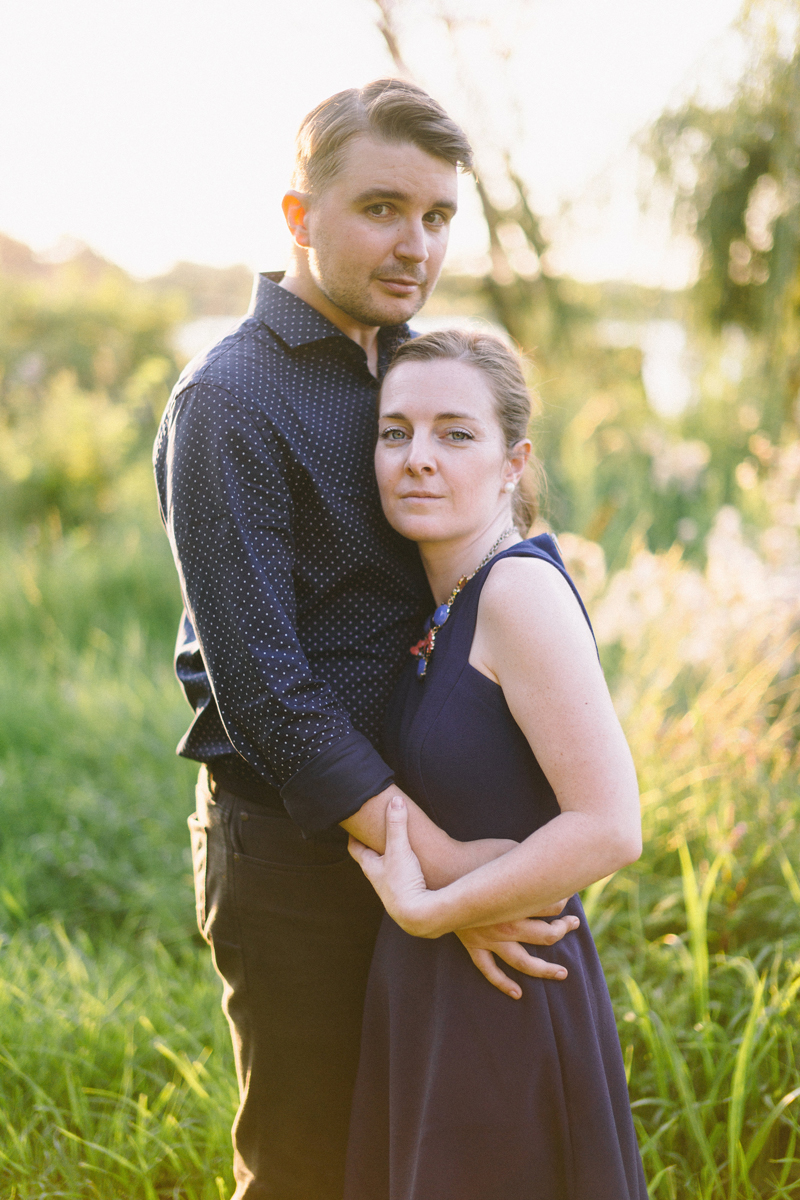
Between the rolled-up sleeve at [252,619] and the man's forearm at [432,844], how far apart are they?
0.09 feet

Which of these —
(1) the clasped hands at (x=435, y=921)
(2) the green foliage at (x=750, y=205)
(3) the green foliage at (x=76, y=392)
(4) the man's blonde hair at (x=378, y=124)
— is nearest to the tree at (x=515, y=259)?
(2) the green foliage at (x=750, y=205)

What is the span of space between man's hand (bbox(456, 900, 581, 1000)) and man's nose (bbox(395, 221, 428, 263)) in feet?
3.87

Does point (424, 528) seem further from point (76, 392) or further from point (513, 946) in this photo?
point (76, 392)

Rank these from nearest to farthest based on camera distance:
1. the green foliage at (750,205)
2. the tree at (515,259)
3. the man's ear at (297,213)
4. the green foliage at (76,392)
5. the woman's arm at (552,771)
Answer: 1. the woman's arm at (552,771)
2. the man's ear at (297,213)
3. the green foliage at (750,205)
4. the tree at (515,259)
5. the green foliage at (76,392)

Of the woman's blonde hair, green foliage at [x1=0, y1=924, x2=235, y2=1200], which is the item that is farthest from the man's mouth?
green foliage at [x1=0, y1=924, x2=235, y2=1200]

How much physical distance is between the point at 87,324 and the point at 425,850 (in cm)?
1497

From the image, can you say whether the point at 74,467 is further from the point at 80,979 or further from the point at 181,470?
the point at 181,470

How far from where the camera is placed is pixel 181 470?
4.88 feet

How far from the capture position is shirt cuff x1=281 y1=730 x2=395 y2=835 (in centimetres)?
144

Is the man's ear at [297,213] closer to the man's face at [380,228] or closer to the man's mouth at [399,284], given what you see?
the man's face at [380,228]

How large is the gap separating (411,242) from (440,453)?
408 mm

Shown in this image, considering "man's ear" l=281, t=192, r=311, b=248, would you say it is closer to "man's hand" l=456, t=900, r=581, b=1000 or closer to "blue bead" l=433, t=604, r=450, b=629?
"blue bead" l=433, t=604, r=450, b=629

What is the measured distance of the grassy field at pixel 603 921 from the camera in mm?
2061

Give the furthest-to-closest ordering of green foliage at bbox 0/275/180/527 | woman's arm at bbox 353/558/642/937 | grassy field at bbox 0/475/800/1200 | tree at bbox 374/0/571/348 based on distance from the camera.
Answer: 1. green foliage at bbox 0/275/180/527
2. tree at bbox 374/0/571/348
3. grassy field at bbox 0/475/800/1200
4. woman's arm at bbox 353/558/642/937
